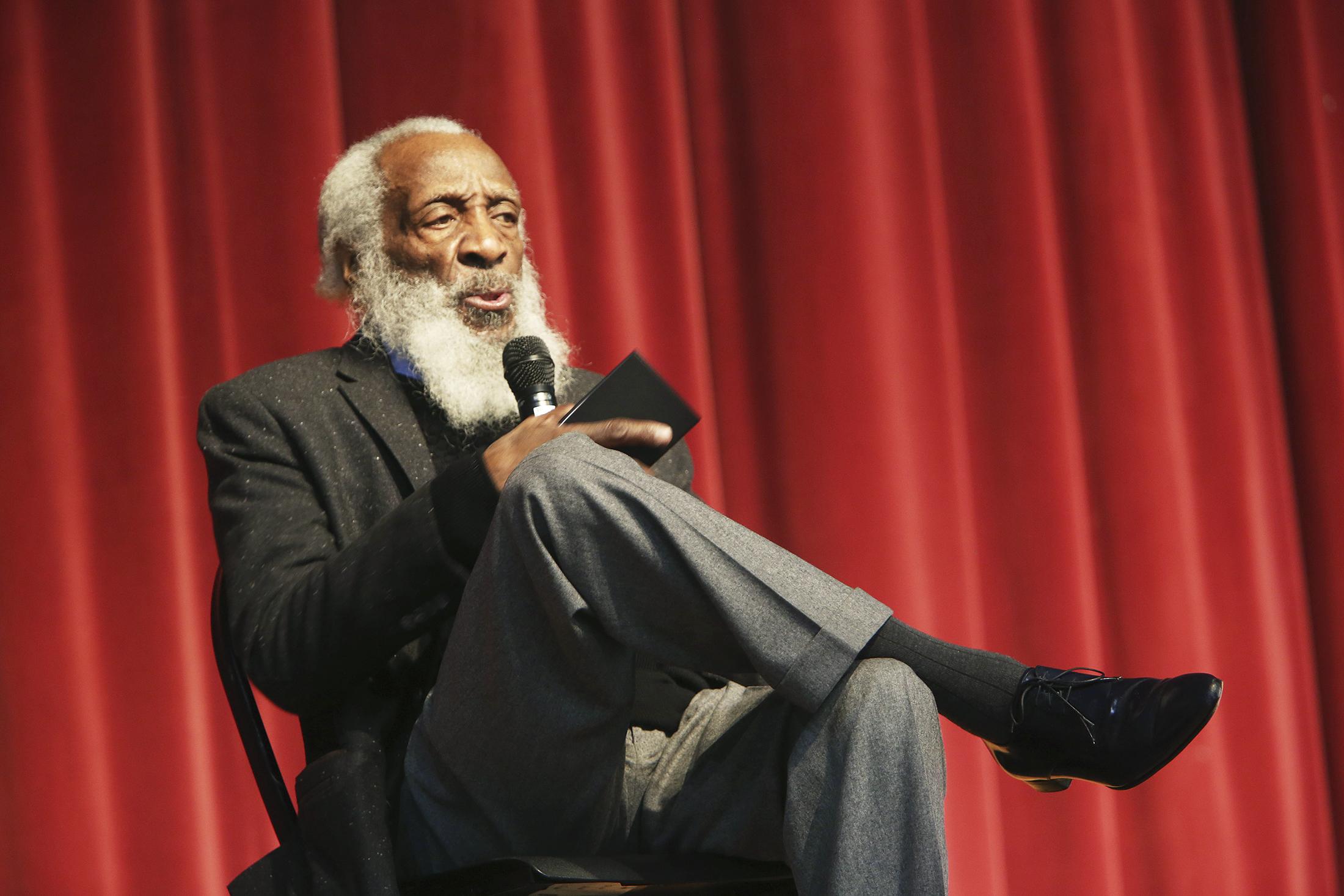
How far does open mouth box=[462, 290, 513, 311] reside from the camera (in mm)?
1726

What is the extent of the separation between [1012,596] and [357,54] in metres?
1.55

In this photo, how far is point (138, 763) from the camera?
2.01 meters

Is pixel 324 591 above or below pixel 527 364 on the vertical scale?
below

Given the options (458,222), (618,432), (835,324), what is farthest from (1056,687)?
(835,324)

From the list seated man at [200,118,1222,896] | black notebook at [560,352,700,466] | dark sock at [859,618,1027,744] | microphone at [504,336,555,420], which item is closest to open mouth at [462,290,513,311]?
seated man at [200,118,1222,896]

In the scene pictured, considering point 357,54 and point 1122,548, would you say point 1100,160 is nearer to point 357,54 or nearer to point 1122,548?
point 1122,548

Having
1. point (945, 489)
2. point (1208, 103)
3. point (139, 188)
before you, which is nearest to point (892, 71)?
point (1208, 103)

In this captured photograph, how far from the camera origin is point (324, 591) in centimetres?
121

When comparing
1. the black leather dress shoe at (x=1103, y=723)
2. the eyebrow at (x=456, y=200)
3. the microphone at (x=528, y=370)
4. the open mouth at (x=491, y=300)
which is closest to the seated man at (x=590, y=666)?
the black leather dress shoe at (x=1103, y=723)

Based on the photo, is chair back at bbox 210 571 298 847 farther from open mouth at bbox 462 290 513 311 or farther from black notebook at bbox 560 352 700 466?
open mouth at bbox 462 290 513 311

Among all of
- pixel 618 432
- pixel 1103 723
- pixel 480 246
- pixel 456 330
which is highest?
pixel 480 246

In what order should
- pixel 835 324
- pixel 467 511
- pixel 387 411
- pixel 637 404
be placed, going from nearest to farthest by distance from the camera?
pixel 467 511 < pixel 637 404 < pixel 387 411 < pixel 835 324

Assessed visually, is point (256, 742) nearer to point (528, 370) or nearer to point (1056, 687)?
point (528, 370)

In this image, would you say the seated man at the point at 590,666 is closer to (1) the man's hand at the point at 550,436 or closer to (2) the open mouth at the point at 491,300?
(1) the man's hand at the point at 550,436
